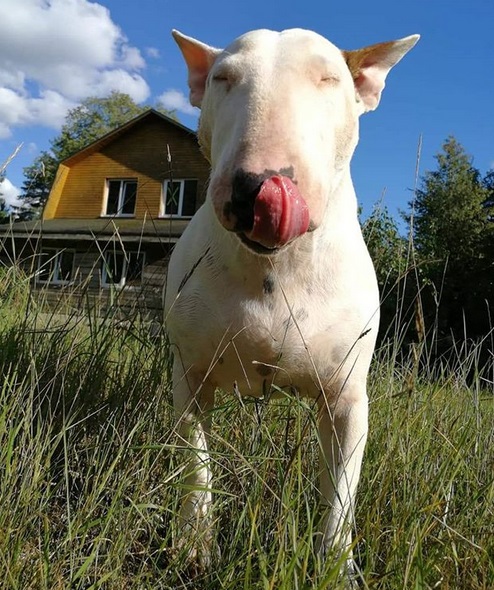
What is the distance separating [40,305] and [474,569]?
8.49 feet

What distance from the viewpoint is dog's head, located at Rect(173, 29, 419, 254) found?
5.28ft

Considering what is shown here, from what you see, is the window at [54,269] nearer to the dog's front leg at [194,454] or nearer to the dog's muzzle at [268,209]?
the dog's front leg at [194,454]

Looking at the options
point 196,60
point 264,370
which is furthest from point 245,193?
point 196,60

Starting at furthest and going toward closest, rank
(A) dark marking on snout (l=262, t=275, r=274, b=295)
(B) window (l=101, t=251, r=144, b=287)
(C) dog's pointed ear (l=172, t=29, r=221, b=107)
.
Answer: (B) window (l=101, t=251, r=144, b=287)
(C) dog's pointed ear (l=172, t=29, r=221, b=107)
(A) dark marking on snout (l=262, t=275, r=274, b=295)

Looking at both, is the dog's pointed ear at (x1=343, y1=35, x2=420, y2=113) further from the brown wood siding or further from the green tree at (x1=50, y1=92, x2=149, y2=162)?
the green tree at (x1=50, y1=92, x2=149, y2=162)

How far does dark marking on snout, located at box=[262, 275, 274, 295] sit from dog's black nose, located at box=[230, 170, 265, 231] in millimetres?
559

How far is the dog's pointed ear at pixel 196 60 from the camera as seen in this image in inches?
100.0

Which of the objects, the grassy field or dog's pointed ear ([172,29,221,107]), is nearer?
the grassy field

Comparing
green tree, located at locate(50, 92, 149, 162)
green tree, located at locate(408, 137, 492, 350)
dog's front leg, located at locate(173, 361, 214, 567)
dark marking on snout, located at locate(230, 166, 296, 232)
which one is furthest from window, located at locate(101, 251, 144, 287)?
green tree, located at locate(50, 92, 149, 162)

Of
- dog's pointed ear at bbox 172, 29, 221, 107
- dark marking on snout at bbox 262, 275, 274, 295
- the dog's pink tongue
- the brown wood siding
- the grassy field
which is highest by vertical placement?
the brown wood siding

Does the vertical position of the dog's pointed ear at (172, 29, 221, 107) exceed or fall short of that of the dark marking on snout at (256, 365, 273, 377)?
it exceeds it

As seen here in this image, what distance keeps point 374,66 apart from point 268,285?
98 cm

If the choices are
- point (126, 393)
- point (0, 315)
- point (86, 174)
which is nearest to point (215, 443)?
point (126, 393)

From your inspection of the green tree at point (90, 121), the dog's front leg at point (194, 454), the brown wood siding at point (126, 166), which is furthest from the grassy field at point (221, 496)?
the green tree at point (90, 121)
